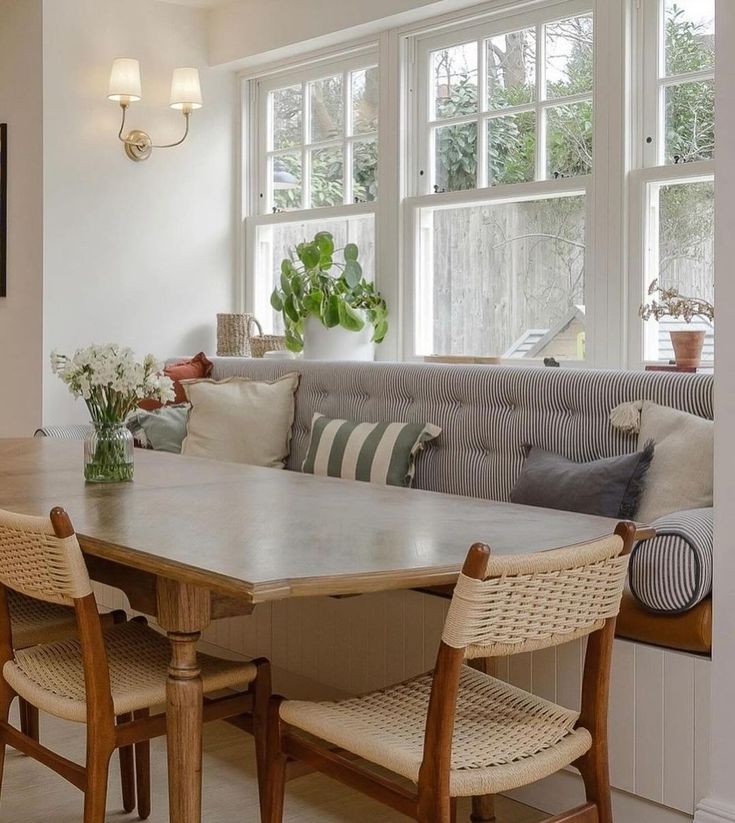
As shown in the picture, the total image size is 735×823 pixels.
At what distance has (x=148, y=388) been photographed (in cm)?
280

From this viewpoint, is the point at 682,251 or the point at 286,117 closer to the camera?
the point at 682,251

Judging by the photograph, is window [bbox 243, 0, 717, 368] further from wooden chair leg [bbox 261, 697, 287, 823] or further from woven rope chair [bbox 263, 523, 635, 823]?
wooden chair leg [bbox 261, 697, 287, 823]

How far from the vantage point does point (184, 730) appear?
187 cm

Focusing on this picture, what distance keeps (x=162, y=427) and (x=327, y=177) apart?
4.81 feet

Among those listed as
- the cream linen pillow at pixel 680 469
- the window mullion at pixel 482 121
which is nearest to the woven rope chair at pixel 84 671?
the cream linen pillow at pixel 680 469

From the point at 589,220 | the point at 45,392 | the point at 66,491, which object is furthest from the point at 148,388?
the point at 45,392

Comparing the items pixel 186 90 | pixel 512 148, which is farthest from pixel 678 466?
pixel 186 90

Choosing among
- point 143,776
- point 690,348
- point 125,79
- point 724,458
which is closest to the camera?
point 724,458

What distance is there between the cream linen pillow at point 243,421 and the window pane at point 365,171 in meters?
1.00

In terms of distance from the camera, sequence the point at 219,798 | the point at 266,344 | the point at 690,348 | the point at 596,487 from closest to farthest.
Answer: the point at 219,798
the point at 596,487
the point at 690,348
the point at 266,344

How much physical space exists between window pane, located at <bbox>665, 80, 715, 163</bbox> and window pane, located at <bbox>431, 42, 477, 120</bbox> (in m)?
0.89

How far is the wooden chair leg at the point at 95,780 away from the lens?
1971 millimetres

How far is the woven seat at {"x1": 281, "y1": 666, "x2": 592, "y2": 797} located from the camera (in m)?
1.72

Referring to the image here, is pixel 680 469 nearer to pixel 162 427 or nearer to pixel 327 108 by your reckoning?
pixel 162 427
